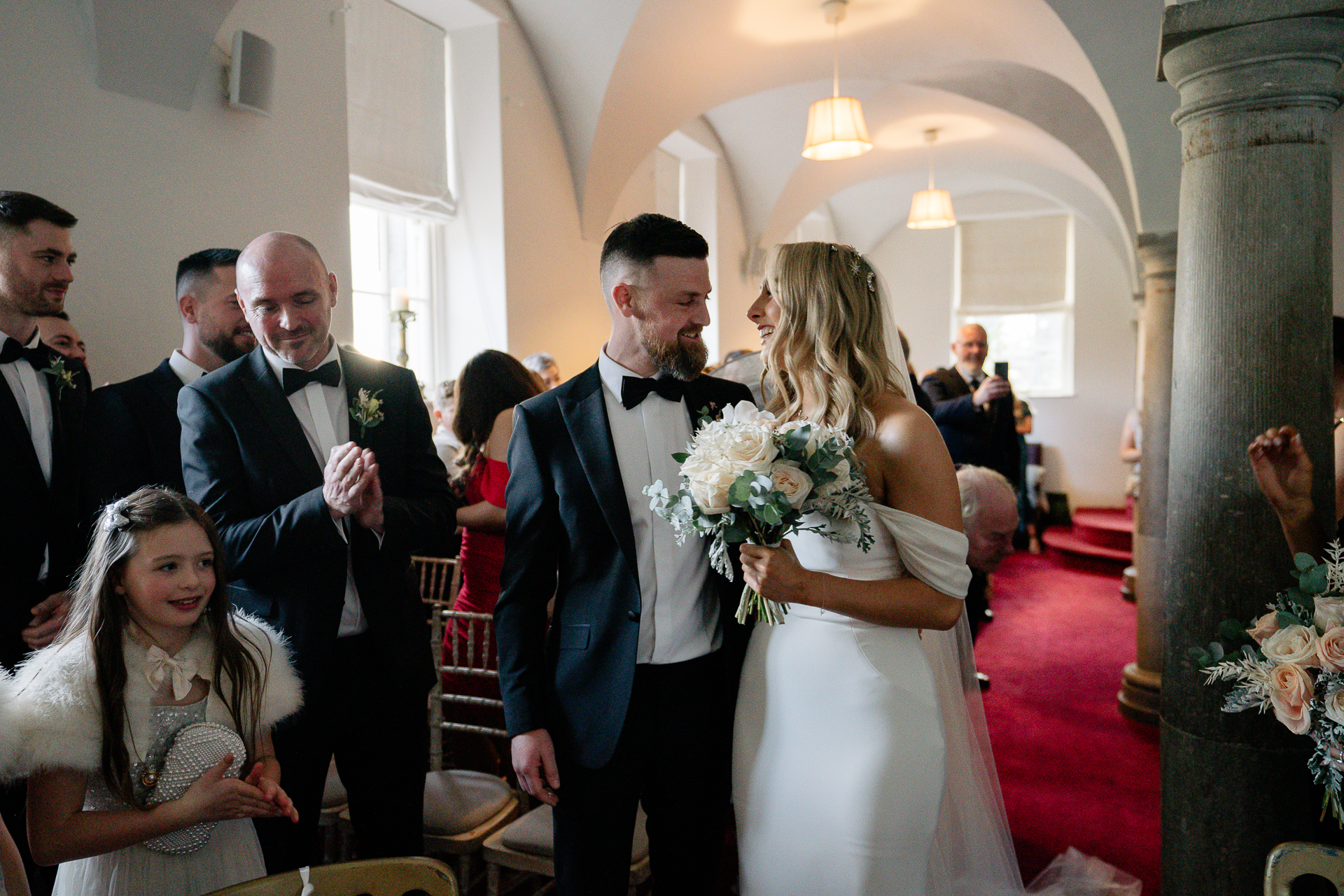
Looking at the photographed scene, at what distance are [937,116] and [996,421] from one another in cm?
530

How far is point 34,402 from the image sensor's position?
237 cm

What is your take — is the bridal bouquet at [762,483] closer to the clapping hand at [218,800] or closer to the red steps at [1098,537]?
the clapping hand at [218,800]

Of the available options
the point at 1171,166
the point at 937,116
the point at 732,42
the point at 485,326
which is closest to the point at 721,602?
the point at 1171,166

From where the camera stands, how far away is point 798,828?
188 centimetres

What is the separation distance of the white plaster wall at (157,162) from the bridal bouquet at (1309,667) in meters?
3.87

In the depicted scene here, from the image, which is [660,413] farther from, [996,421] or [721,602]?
[996,421]

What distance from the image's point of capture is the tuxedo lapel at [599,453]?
1.89 meters

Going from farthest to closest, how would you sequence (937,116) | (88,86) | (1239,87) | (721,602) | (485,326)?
(937,116)
(485,326)
(88,86)
(1239,87)
(721,602)

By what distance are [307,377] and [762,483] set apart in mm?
1104

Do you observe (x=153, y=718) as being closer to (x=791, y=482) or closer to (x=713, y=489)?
(x=713, y=489)

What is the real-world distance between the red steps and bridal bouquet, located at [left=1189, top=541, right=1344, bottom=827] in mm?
8397

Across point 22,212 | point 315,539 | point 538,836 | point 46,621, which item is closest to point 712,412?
point 315,539

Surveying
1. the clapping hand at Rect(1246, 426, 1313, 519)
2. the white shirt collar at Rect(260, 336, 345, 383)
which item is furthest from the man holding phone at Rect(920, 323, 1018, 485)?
the white shirt collar at Rect(260, 336, 345, 383)

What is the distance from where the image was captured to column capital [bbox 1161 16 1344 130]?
2334 mm
